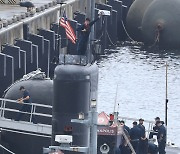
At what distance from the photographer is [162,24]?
77.4 metres

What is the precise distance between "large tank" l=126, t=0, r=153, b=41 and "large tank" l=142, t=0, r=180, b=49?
3283 mm

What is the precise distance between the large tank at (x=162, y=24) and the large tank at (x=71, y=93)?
177 ft

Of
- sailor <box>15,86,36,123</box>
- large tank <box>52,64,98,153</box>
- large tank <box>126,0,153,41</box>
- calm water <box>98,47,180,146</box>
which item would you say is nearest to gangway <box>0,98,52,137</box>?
sailor <box>15,86,36,123</box>

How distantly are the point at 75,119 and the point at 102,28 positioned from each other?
55189mm

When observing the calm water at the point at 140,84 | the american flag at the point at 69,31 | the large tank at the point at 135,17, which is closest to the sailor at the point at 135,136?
the american flag at the point at 69,31

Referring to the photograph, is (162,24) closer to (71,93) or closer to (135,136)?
(135,136)

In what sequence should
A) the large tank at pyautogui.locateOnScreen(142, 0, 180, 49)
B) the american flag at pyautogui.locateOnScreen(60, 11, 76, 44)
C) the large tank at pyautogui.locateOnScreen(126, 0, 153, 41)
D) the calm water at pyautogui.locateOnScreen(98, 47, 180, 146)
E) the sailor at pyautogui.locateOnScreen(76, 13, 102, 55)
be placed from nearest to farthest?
the sailor at pyautogui.locateOnScreen(76, 13, 102, 55)
the american flag at pyautogui.locateOnScreen(60, 11, 76, 44)
the calm water at pyautogui.locateOnScreen(98, 47, 180, 146)
the large tank at pyautogui.locateOnScreen(142, 0, 180, 49)
the large tank at pyautogui.locateOnScreen(126, 0, 153, 41)

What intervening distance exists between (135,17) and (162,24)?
6.00 metres

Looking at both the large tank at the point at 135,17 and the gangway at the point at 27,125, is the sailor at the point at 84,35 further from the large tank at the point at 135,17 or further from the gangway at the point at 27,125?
the large tank at the point at 135,17

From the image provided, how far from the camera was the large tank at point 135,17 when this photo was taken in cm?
8262

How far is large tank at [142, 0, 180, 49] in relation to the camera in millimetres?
77312

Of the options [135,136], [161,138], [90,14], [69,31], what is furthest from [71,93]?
[161,138]

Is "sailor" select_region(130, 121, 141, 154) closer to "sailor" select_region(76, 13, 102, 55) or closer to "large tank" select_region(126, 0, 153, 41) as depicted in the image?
"sailor" select_region(76, 13, 102, 55)

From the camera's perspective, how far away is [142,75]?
65062 millimetres
